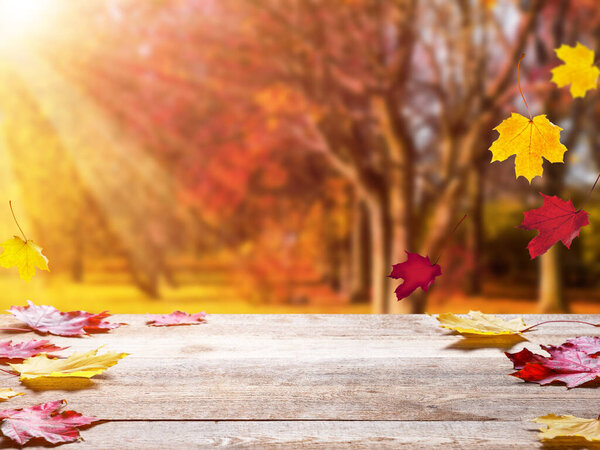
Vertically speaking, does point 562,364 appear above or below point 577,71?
below

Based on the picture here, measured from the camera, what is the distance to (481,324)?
51.6 inches

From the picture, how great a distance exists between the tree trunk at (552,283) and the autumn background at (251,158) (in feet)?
0.05

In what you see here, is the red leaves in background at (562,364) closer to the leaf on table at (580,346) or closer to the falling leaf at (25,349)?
the leaf on table at (580,346)

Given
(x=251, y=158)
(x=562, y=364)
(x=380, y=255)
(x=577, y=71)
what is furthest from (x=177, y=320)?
(x=251, y=158)

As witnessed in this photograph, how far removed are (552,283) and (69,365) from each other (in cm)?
526

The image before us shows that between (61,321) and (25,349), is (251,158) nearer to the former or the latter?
(61,321)

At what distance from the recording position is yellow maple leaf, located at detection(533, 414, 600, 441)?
2.46 feet

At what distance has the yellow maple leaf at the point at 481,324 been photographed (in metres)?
1.26

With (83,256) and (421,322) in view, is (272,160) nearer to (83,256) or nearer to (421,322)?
(83,256)

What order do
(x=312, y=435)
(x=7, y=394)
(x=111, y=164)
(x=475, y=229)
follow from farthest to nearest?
(x=475, y=229) → (x=111, y=164) → (x=7, y=394) → (x=312, y=435)

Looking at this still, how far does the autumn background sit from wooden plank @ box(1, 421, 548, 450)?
3.73m

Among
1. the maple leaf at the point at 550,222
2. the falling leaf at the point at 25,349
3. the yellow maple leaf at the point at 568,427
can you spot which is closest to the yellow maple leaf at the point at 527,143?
the maple leaf at the point at 550,222

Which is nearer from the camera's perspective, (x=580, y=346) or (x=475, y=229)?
(x=580, y=346)

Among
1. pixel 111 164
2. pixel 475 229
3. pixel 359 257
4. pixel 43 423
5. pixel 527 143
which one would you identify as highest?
pixel 111 164
